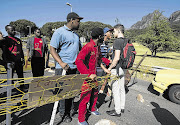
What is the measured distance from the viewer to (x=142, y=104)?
3.82 meters

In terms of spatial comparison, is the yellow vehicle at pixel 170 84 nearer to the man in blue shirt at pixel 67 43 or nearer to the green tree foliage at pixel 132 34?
the man in blue shirt at pixel 67 43

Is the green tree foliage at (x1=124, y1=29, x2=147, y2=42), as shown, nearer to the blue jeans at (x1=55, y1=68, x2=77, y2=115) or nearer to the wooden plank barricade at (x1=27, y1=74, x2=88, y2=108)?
the blue jeans at (x1=55, y1=68, x2=77, y2=115)

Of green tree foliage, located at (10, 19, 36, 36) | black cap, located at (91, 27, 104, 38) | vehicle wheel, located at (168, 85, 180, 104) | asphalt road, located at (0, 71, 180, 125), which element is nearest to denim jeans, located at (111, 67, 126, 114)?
asphalt road, located at (0, 71, 180, 125)

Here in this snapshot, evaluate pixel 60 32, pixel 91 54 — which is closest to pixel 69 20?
pixel 60 32

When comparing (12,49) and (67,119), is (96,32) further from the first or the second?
(12,49)

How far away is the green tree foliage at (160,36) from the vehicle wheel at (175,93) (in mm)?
18660

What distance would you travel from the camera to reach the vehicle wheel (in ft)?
12.8

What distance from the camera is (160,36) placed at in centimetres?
2052

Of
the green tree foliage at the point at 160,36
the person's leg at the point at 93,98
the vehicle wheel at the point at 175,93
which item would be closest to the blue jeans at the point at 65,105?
the person's leg at the point at 93,98

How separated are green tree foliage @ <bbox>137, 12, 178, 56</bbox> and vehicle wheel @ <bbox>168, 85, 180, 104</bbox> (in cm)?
1866

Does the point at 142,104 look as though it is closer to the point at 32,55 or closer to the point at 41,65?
the point at 41,65

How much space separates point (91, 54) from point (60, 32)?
0.75 metres

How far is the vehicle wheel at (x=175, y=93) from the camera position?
3.92 m

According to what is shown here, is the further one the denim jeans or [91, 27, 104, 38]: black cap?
the denim jeans
